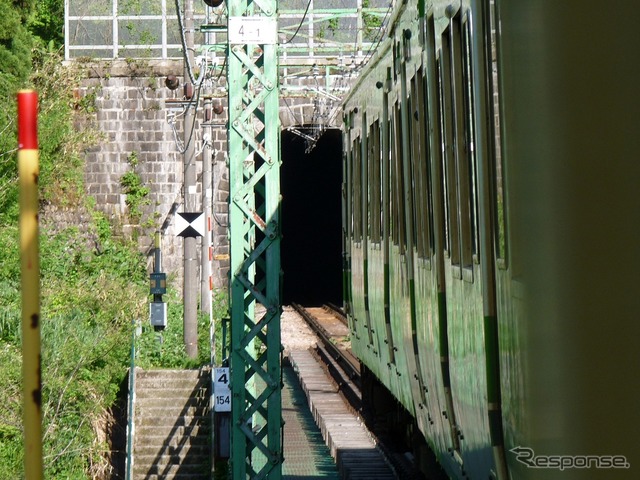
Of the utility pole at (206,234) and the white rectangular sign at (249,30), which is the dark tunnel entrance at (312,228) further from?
the white rectangular sign at (249,30)

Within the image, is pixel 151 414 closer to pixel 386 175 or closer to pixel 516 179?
pixel 386 175

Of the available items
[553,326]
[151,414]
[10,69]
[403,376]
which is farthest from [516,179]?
[10,69]

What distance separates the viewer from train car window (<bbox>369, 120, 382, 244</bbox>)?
31.3 ft

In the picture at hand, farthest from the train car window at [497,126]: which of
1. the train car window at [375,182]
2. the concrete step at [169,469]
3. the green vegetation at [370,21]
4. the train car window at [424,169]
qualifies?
the green vegetation at [370,21]

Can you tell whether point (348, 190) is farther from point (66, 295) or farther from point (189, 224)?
point (66, 295)

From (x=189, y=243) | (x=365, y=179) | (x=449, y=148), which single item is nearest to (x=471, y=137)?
(x=449, y=148)

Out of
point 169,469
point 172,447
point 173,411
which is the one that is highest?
point 173,411

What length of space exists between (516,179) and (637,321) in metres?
0.65

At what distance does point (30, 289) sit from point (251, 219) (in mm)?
6852

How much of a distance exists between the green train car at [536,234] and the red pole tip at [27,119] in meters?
1.42

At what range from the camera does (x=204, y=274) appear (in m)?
22.4

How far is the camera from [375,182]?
9.84m

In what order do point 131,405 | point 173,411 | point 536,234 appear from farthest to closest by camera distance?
1. point 173,411
2. point 131,405
3. point 536,234

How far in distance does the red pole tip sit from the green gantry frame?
6629 millimetres
